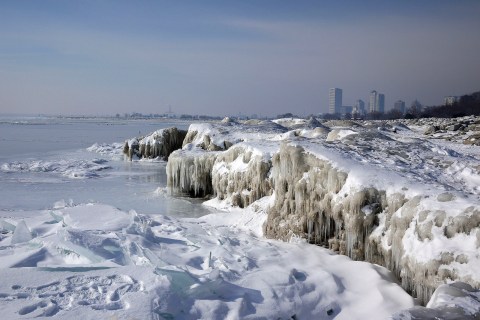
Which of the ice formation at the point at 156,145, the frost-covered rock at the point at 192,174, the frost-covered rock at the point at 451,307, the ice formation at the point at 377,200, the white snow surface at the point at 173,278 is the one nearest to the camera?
the frost-covered rock at the point at 451,307

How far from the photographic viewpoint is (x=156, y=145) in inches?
1345

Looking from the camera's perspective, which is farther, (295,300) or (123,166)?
(123,166)

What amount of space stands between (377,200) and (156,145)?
89.9 ft

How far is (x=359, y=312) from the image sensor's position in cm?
677

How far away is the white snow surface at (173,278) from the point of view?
19.6 ft

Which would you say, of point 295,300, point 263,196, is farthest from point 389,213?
point 263,196

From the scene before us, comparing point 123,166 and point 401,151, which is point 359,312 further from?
point 123,166

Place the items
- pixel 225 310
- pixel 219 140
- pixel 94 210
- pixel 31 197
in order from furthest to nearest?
pixel 219 140
pixel 31 197
pixel 94 210
pixel 225 310

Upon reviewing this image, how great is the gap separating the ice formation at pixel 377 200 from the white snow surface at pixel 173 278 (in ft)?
1.70

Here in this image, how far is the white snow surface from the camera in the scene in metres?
5.99

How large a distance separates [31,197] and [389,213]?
14.3 metres

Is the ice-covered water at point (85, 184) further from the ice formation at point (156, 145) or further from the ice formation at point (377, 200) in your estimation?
the ice formation at point (377, 200)

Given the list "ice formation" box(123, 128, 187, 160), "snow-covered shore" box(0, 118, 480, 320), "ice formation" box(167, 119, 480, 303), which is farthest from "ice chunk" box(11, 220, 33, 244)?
"ice formation" box(123, 128, 187, 160)

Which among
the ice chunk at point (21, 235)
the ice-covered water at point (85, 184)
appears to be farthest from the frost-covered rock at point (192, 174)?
the ice chunk at point (21, 235)
